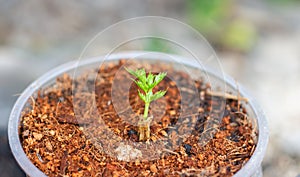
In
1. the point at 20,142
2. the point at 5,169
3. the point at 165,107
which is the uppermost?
the point at 165,107

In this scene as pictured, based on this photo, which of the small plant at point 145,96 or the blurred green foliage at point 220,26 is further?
the blurred green foliage at point 220,26

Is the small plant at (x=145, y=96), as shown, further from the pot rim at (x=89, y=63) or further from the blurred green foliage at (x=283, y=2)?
the blurred green foliage at (x=283, y=2)

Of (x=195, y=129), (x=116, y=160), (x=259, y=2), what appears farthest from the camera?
(x=259, y=2)

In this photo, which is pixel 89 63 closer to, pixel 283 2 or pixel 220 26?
pixel 220 26

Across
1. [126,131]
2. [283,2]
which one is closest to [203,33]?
[283,2]

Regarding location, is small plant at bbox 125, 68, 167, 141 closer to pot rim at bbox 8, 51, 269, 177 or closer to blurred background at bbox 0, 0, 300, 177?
pot rim at bbox 8, 51, 269, 177

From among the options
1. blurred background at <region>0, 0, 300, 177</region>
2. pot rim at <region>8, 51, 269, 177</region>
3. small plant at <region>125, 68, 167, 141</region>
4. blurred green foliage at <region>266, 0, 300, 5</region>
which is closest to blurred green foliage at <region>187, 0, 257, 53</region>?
blurred background at <region>0, 0, 300, 177</region>

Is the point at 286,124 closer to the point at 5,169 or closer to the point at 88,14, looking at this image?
the point at 88,14

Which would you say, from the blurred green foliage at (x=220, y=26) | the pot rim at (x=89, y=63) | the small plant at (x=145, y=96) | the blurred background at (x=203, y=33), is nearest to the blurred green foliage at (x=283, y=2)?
the blurred background at (x=203, y=33)

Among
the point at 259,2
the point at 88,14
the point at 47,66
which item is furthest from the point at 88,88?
the point at 259,2
